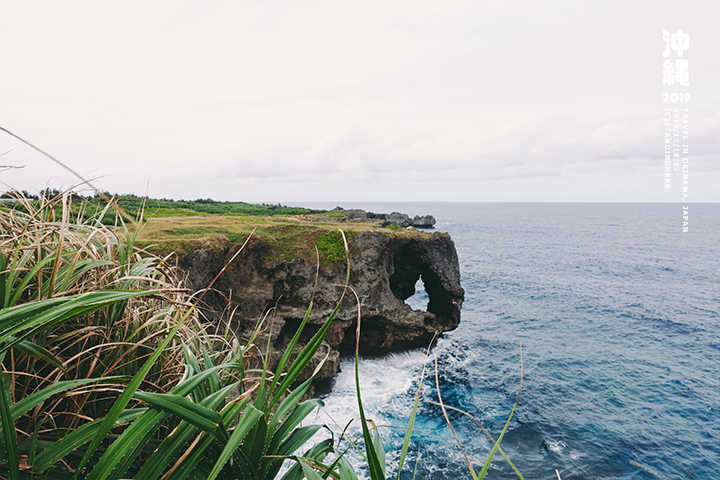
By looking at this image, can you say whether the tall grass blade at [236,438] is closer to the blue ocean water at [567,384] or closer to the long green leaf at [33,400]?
the long green leaf at [33,400]

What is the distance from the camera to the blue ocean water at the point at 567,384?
15.4m

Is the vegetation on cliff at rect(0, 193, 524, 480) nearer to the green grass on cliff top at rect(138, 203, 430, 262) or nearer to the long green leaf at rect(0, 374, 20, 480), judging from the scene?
the long green leaf at rect(0, 374, 20, 480)

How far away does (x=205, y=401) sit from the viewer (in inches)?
58.8

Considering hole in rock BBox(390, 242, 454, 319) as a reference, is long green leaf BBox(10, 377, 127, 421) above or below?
above

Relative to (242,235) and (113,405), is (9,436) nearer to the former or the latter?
(113,405)

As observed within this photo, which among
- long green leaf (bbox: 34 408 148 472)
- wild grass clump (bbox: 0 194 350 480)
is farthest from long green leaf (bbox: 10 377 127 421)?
long green leaf (bbox: 34 408 148 472)

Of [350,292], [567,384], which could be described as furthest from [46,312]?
[567,384]

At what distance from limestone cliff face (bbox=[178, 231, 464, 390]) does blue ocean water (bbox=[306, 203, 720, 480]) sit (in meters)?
1.93

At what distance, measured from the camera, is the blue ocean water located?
1535 centimetres

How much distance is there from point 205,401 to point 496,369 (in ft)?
80.2

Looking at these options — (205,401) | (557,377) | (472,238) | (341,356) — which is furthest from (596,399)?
(472,238)

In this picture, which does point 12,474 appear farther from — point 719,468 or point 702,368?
point 702,368

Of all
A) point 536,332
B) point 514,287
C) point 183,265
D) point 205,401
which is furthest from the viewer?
point 514,287

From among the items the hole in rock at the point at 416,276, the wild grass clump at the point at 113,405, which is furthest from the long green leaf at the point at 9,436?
the hole in rock at the point at 416,276
